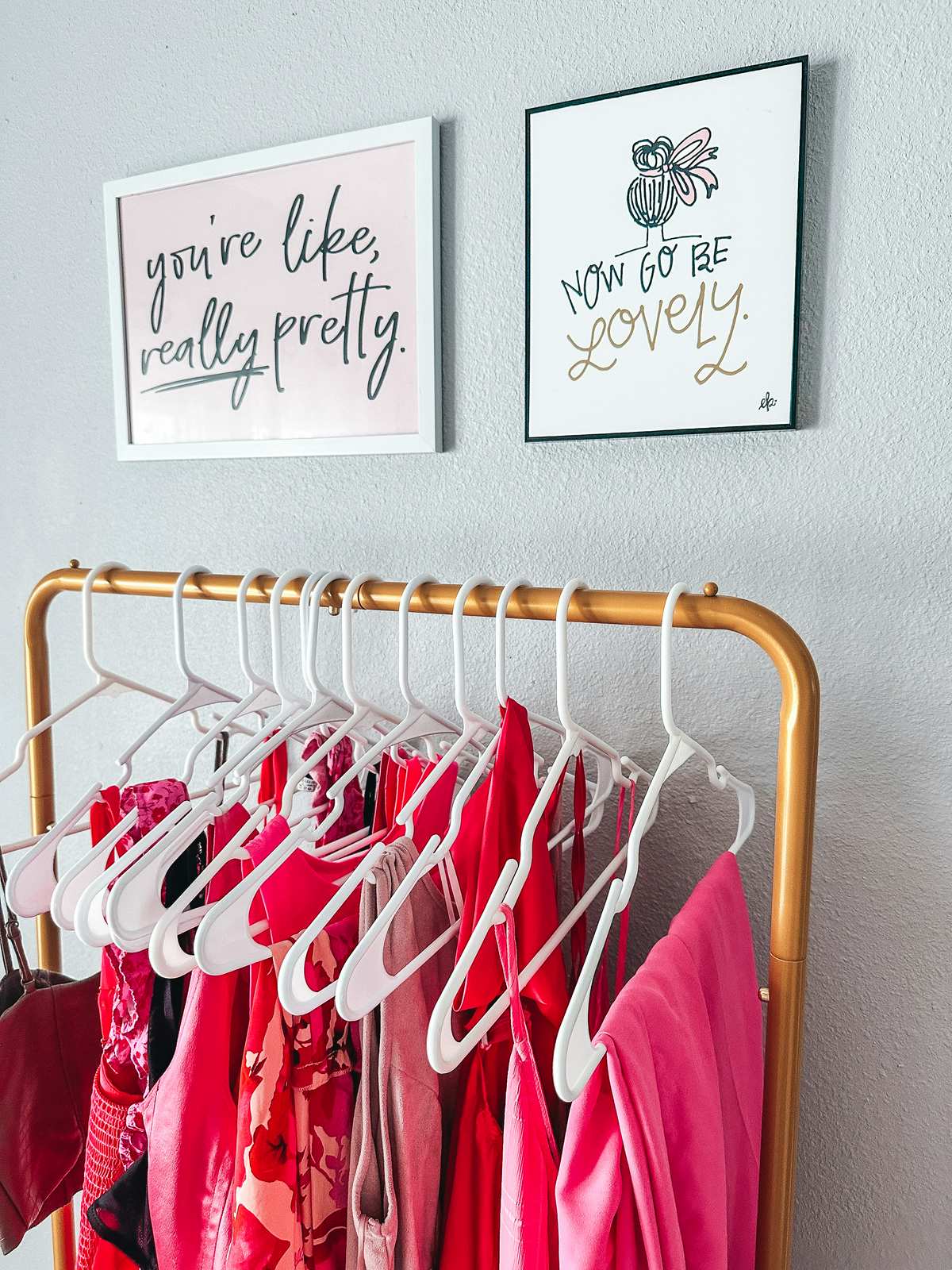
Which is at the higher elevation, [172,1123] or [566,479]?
[566,479]

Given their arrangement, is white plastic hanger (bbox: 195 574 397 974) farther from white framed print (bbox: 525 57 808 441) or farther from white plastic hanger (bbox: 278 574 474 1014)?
white framed print (bbox: 525 57 808 441)

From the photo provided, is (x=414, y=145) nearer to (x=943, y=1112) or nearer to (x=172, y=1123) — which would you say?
(x=172, y=1123)

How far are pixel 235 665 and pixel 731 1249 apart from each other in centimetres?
81

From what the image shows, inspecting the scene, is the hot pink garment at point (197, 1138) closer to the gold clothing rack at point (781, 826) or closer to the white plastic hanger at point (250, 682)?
the white plastic hanger at point (250, 682)

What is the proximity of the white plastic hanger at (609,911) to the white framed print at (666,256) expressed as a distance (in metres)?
0.28

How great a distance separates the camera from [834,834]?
0.88 meters

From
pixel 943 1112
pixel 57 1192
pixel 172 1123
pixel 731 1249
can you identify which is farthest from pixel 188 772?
pixel 943 1112

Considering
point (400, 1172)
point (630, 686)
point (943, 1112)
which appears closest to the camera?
point (400, 1172)

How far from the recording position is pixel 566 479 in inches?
38.2

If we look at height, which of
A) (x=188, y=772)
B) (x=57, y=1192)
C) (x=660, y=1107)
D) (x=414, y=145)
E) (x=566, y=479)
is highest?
(x=414, y=145)

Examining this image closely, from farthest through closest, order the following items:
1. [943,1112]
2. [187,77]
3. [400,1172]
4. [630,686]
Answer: [187,77], [630,686], [943,1112], [400,1172]

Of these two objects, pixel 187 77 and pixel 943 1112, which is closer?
pixel 943 1112

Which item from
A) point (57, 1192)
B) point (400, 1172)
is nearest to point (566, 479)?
point (400, 1172)

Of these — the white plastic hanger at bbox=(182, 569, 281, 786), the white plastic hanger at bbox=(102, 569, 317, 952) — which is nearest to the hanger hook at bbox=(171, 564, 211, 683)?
the white plastic hanger at bbox=(182, 569, 281, 786)
